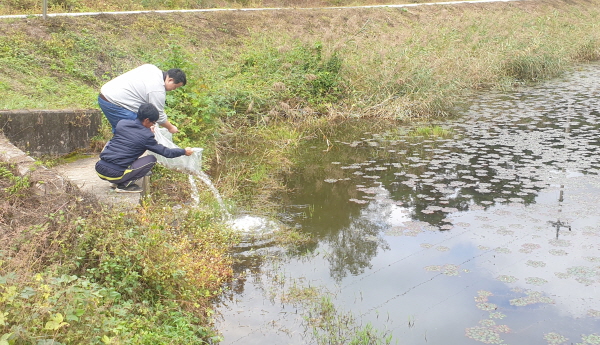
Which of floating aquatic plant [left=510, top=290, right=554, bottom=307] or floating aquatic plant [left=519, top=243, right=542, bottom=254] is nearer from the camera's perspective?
floating aquatic plant [left=510, top=290, right=554, bottom=307]

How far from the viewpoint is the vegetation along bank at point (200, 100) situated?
14.7ft

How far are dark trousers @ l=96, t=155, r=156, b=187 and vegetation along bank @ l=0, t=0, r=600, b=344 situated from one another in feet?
1.40

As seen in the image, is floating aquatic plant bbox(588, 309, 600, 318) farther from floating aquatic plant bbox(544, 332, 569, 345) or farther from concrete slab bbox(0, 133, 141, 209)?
concrete slab bbox(0, 133, 141, 209)

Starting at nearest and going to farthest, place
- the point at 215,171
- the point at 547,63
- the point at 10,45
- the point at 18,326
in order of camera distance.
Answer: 1. the point at 18,326
2. the point at 215,171
3. the point at 10,45
4. the point at 547,63

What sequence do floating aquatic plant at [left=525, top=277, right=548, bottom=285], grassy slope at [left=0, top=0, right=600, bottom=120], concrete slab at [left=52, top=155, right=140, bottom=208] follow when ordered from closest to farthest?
1. floating aquatic plant at [left=525, top=277, right=548, bottom=285]
2. concrete slab at [left=52, top=155, right=140, bottom=208]
3. grassy slope at [left=0, top=0, right=600, bottom=120]

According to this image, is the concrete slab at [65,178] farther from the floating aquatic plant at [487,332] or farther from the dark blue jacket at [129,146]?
the floating aquatic plant at [487,332]

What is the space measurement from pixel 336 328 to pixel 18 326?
2.65 metres

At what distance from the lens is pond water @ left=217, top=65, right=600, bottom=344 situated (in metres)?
5.32

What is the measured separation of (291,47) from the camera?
45.8 feet

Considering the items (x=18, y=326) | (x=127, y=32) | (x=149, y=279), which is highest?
(x=127, y=32)

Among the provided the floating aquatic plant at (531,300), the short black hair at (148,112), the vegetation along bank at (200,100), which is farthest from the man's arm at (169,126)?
the floating aquatic plant at (531,300)

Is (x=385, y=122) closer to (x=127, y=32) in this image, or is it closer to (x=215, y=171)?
(x=215, y=171)

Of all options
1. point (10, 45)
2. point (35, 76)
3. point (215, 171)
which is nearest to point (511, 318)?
point (215, 171)

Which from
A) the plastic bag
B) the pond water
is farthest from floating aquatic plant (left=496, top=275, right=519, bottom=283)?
the plastic bag
